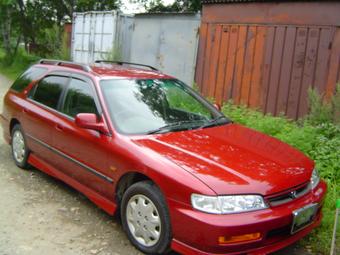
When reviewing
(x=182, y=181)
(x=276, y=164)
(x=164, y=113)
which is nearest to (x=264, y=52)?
(x=164, y=113)

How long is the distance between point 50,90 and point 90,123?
157cm

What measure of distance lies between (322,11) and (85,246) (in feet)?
21.0

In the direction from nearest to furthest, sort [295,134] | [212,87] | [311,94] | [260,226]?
[260,226], [295,134], [311,94], [212,87]

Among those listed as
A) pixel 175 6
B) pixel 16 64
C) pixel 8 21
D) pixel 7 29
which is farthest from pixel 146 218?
pixel 7 29

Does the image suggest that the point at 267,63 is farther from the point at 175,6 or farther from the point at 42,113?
the point at 175,6

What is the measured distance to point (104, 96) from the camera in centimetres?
463

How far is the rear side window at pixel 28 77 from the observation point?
6.11 meters

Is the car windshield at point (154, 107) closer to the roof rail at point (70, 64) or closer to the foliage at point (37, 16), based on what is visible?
the roof rail at point (70, 64)

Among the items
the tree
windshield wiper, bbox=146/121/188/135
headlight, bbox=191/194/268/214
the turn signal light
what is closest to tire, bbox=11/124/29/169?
windshield wiper, bbox=146/121/188/135

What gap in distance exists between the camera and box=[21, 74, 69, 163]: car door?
5371 mm

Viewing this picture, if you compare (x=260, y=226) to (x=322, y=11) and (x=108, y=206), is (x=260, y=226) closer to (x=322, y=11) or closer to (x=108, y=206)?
(x=108, y=206)

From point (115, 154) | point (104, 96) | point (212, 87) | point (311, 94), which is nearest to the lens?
point (115, 154)

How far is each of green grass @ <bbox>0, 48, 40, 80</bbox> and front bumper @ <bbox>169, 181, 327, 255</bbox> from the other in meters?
18.5

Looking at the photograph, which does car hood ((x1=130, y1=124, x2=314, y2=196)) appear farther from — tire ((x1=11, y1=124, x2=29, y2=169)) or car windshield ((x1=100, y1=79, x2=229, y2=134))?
tire ((x1=11, y1=124, x2=29, y2=169))
